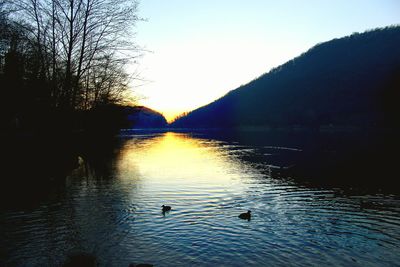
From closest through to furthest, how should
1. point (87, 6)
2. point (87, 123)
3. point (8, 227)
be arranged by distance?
point (8, 227) < point (87, 6) < point (87, 123)

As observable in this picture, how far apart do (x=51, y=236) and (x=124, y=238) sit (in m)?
3.66

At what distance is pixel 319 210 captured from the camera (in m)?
23.8

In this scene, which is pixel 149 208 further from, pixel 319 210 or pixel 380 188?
pixel 380 188

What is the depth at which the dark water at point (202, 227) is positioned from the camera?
14398 mm

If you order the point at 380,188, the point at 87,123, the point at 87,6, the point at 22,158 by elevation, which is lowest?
the point at 380,188

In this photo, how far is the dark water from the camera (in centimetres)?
1440

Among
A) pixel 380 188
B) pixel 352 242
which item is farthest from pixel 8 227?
pixel 380 188

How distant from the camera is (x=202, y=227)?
735 inches

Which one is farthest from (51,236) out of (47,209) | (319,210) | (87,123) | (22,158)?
(319,210)

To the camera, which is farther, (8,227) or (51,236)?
(8,227)

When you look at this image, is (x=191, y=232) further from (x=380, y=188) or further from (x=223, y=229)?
(x=380, y=188)

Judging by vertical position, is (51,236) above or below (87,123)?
below

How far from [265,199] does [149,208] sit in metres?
9.84

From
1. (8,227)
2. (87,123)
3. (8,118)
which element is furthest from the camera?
(8,118)
